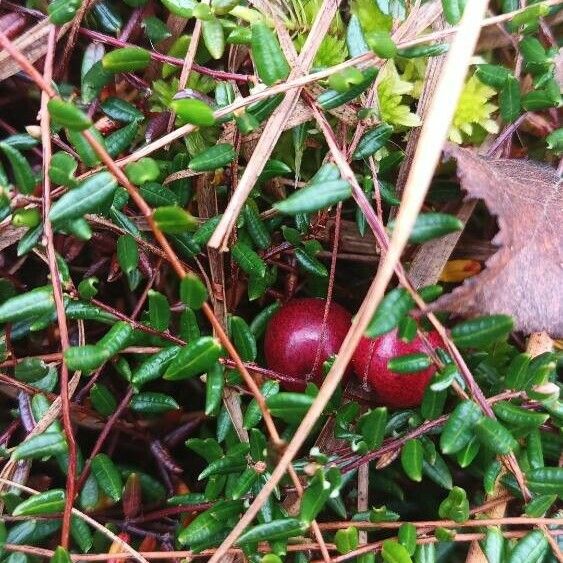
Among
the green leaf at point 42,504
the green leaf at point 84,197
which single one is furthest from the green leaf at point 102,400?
the green leaf at point 84,197

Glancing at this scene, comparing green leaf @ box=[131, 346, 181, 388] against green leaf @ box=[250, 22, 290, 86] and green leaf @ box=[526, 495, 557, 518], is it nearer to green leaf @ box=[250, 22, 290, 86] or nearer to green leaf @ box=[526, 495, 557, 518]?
green leaf @ box=[250, 22, 290, 86]

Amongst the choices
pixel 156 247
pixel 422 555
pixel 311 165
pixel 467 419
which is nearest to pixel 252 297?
pixel 156 247

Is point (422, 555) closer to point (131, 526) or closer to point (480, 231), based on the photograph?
point (131, 526)

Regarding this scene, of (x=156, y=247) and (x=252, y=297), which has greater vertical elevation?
(x=156, y=247)

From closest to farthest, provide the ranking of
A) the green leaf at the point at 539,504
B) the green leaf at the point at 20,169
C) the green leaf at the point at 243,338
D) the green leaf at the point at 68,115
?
the green leaf at the point at 68,115
the green leaf at the point at 20,169
the green leaf at the point at 539,504
the green leaf at the point at 243,338

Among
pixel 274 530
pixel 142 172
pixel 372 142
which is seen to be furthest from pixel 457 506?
pixel 142 172

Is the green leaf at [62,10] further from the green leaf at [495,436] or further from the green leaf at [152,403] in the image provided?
the green leaf at [495,436]

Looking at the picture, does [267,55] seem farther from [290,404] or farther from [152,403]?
[152,403]
